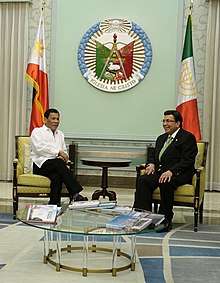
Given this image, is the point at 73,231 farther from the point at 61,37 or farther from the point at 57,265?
the point at 61,37

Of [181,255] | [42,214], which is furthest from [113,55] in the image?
[42,214]

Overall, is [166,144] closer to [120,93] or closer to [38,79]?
[120,93]

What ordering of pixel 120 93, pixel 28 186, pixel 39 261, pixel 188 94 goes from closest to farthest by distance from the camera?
pixel 39 261 → pixel 28 186 → pixel 188 94 → pixel 120 93

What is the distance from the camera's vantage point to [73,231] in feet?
9.37

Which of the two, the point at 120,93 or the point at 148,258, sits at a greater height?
the point at 120,93

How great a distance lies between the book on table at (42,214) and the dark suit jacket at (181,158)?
1662 millimetres

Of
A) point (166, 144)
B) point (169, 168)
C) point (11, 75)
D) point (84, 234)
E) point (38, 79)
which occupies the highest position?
point (11, 75)

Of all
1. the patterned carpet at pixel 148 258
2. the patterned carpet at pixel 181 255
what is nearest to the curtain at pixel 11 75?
the patterned carpet at pixel 148 258

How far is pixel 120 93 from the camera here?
24.9ft

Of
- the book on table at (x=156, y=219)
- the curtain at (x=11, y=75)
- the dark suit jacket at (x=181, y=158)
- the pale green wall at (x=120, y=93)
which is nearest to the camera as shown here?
the book on table at (x=156, y=219)

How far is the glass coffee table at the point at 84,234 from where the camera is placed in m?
2.89

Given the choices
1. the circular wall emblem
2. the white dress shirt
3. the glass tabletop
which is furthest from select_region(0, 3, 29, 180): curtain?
the glass tabletop

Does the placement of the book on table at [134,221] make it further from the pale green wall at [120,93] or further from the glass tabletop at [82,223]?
the pale green wall at [120,93]

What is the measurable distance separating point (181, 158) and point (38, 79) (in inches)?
133
